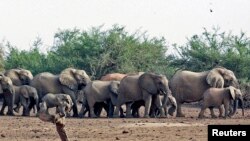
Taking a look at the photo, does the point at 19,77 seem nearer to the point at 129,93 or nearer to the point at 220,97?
the point at 129,93

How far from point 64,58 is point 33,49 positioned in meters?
7.86

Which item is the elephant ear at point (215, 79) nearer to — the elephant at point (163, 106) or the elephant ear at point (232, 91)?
the elephant at point (163, 106)

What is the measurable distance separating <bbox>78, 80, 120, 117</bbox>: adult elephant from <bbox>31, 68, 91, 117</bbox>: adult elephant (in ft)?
3.40

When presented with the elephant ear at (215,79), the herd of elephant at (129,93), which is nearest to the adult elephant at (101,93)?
the herd of elephant at (129,93)

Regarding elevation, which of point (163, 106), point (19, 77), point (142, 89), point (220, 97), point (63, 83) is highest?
point (19, 77)

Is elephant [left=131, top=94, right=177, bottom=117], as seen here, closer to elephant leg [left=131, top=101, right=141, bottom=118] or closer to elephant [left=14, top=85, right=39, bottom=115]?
elephant leg [left=131, top=101, right=141, bottom=118]

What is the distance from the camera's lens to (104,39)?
136 feet

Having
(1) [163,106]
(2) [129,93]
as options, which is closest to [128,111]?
(2) [129,93]

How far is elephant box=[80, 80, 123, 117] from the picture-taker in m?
30.2

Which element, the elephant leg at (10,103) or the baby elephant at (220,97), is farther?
the elephant leg at (10,103)

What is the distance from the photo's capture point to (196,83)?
3080 centimetres

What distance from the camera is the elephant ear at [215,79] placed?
30000mm

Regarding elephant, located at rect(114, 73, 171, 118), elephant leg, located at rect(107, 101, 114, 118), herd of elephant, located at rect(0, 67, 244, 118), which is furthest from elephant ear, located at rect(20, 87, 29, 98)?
elephant, located at rect(114, 73, 171, 118)

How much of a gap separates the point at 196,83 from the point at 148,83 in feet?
7.29
